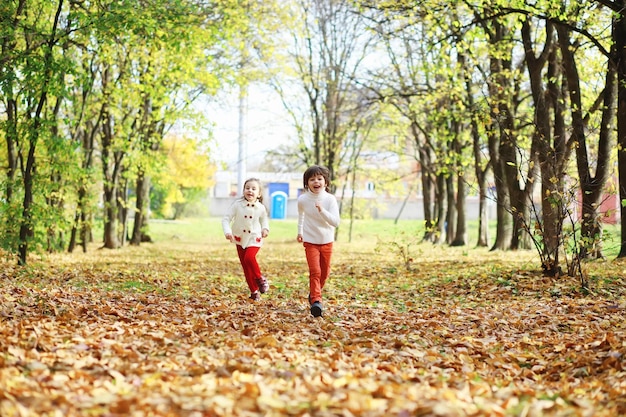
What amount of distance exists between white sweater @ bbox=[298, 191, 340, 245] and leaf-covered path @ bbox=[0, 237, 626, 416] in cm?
97

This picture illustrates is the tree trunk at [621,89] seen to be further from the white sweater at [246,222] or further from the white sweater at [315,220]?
the white sweater at [246,222]

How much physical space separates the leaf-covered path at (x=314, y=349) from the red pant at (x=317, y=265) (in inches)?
12.3

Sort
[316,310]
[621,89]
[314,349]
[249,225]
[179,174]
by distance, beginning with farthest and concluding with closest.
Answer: [179,174] < [621,89] < [249,225] < [316,310] < [314,349]

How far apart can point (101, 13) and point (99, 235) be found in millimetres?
24926

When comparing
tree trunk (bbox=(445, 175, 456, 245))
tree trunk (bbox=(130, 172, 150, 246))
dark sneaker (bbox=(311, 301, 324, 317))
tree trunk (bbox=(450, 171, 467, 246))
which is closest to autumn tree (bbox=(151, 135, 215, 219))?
tree trunk (bbox=(130, 172, 150, 246))

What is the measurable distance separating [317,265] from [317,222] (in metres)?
0.54

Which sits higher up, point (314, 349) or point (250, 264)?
point (250, 264)

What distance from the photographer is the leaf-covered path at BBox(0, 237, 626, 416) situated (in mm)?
3967

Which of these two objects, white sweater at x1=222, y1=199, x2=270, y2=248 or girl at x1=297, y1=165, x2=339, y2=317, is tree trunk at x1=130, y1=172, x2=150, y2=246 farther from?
girl at x1=297, y1=165, x2=339, y2=317

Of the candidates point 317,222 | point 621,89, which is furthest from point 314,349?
point 621,89

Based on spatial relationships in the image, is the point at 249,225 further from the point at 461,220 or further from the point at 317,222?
the point at 461,220

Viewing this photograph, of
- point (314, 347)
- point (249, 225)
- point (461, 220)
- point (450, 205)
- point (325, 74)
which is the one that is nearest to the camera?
point (314, 347)

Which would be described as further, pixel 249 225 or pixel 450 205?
pixel 450 205

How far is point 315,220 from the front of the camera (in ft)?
28.4
